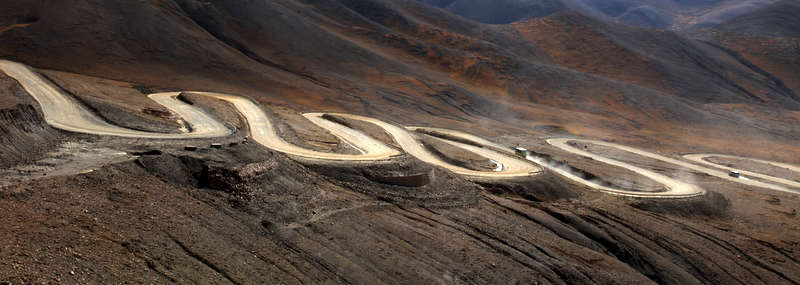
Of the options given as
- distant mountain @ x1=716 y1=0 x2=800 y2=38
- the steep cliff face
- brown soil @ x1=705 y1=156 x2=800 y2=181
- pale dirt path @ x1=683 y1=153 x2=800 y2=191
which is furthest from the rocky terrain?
distant mountain @ x1=716 y1=0 x2=800 y2=38

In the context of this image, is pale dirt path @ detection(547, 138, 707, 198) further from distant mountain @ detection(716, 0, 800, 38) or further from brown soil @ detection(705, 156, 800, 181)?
distant mountain @ detection(716, 0, 800, 38)

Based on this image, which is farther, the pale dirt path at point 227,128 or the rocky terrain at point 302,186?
the pale dirt path at point 227,128

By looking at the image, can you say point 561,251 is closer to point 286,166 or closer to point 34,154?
point 286,166

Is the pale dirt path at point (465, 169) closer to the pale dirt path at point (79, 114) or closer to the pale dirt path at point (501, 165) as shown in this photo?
the pale dirt path at point (501, 165)

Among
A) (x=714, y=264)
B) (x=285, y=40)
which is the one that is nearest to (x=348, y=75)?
(x=285, y=40)

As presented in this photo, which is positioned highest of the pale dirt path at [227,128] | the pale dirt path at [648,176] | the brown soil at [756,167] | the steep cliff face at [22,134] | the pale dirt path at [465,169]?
the steep cliff face at [22,134]

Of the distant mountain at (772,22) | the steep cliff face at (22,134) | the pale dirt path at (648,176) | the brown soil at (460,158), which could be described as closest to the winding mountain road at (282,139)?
the pale dirt path at (648,176)
